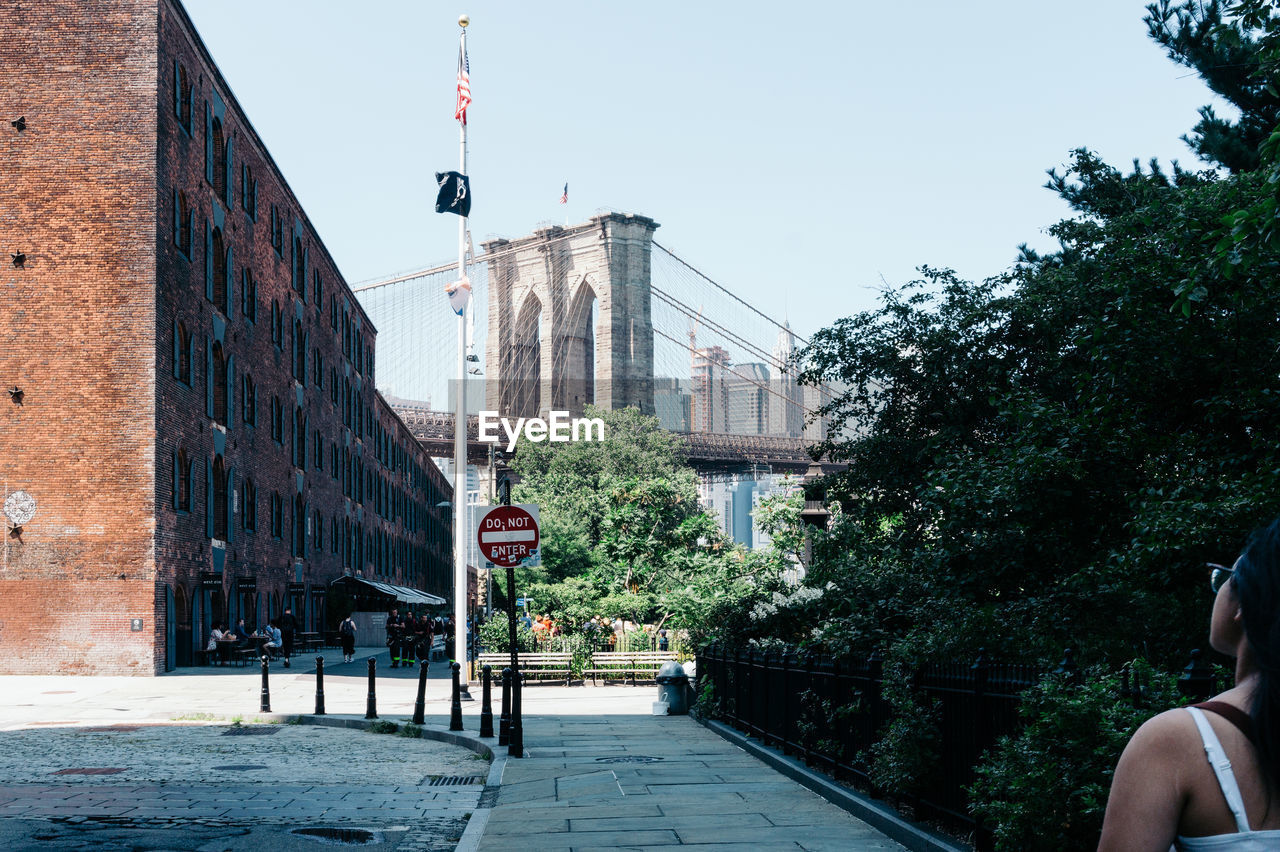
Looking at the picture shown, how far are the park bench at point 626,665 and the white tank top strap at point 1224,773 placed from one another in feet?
86.3

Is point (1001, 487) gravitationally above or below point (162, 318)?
below

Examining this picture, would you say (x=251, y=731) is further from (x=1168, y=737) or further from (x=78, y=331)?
(x=1168, y=737)

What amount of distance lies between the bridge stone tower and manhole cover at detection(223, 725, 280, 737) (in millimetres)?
72814

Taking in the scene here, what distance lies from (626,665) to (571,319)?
71141mm

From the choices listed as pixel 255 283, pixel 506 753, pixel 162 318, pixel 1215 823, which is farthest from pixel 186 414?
pixel 1215 823

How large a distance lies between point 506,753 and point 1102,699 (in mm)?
9145

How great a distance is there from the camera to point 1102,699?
5.62 m

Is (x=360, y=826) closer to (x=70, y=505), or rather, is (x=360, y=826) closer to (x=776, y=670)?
(x=776, y=670)

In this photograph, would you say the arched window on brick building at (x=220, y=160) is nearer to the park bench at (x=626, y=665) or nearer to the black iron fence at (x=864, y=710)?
the park bench at (x=626, y=665)

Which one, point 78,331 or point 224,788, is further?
point 78,331

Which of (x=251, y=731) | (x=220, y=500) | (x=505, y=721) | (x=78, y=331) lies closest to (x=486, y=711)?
(x=505, y=721)

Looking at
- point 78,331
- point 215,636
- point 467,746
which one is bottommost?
point 467,746

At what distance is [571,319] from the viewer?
9806 cm

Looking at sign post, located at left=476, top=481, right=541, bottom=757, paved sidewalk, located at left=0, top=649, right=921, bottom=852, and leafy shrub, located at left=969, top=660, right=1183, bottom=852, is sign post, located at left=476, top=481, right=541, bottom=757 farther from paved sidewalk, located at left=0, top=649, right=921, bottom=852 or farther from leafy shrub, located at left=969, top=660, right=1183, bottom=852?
leafy shrub, located at left=969, top=660, right=1183, bottom=852
